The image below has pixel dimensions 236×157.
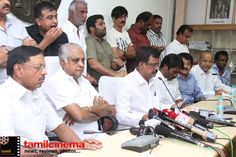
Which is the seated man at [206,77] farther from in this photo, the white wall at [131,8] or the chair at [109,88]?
the chair at [109,88]

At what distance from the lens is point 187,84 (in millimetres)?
3646

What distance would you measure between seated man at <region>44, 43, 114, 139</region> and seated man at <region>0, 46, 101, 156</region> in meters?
0.26

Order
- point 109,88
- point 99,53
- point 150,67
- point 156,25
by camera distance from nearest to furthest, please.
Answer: point 150,67 < point 109,88 < point 99,53 < point 156,25

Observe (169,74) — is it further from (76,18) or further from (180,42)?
(180,42)

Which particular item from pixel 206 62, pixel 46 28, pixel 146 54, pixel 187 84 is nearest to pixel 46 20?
pixel 46 28

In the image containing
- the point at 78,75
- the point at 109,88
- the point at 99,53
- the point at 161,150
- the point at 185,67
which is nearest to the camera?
the point at 161,150

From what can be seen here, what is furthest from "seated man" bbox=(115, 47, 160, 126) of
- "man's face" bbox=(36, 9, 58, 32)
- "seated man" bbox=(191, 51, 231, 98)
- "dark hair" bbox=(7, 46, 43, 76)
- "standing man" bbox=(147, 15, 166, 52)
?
"standing man" bbox=(147, 15, 166, 52)

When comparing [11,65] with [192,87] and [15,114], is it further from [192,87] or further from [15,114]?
[192,87]

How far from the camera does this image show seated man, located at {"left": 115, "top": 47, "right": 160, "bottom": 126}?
235cm

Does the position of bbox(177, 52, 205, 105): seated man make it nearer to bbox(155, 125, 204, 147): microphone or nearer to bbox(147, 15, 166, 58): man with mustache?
bbox(147, 15, 166, 58): man with mustache

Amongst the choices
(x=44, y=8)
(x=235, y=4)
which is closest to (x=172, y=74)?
(x=44, y=8)

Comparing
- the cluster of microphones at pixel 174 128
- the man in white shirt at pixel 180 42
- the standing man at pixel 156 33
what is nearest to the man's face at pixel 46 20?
the cluster of microphones at pixel 174 128

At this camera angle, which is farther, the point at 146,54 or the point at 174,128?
the point at 146,54

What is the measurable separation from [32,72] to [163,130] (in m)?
0.80
